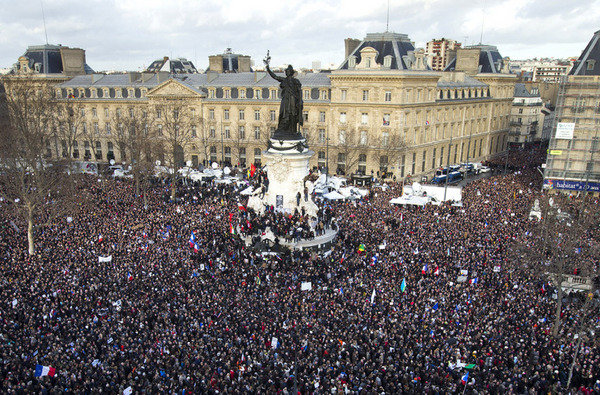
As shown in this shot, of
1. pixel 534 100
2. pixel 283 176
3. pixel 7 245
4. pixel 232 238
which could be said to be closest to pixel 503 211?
pixel 283 176

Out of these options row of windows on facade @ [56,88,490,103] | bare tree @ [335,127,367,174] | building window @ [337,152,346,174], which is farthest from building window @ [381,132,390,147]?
building window @ [337,152,346,174]

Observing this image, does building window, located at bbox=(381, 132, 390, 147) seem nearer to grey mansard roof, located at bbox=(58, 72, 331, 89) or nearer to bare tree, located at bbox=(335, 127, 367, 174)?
bare tree, located at bbox=(335, 127, 367, 174)

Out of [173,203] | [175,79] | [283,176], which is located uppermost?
[175,79]

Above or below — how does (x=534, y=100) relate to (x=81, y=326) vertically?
above

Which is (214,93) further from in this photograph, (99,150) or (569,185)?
(569,185)

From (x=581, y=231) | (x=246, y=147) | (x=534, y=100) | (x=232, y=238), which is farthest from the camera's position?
(x=534, y=100)

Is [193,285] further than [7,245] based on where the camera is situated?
No

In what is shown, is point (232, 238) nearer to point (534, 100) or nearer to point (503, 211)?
point (503, 211)
